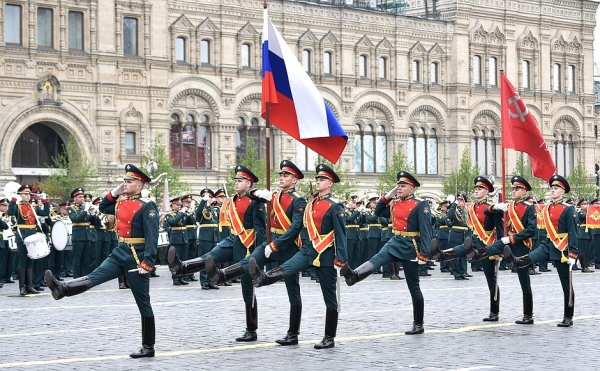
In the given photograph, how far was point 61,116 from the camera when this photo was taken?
44.3 meters

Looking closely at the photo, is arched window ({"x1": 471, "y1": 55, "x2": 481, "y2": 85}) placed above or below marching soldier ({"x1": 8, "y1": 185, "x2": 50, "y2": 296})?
above

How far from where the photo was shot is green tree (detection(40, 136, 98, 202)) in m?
42.3

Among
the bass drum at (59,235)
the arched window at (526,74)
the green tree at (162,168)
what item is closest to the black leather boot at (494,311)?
the bass drum at (59,235)

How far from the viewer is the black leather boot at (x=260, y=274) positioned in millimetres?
12539

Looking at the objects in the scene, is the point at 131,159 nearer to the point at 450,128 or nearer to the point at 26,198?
the point at 450,128

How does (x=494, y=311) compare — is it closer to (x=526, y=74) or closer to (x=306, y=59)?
(x=306, y=59)

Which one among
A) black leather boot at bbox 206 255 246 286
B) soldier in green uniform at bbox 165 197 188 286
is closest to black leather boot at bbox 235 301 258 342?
black leather boot at bbox 206 255 246 286

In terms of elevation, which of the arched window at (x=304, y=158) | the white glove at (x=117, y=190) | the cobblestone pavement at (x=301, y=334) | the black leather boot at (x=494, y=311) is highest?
the arched window at (x=304, y=158)

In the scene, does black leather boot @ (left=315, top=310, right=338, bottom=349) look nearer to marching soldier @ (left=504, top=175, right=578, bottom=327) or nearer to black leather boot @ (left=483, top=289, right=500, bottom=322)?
marching soldier @ (left=504, top=175, right=578, bottom=327)

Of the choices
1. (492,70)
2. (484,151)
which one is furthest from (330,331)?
(484,151)

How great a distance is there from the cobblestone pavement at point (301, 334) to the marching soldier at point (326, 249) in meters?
0.44

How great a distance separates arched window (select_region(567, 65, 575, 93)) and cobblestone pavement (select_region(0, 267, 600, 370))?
1695 inches

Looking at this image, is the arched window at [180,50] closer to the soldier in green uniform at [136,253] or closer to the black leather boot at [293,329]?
the black leather boot at [293,329]

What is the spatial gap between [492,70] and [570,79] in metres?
6.19
